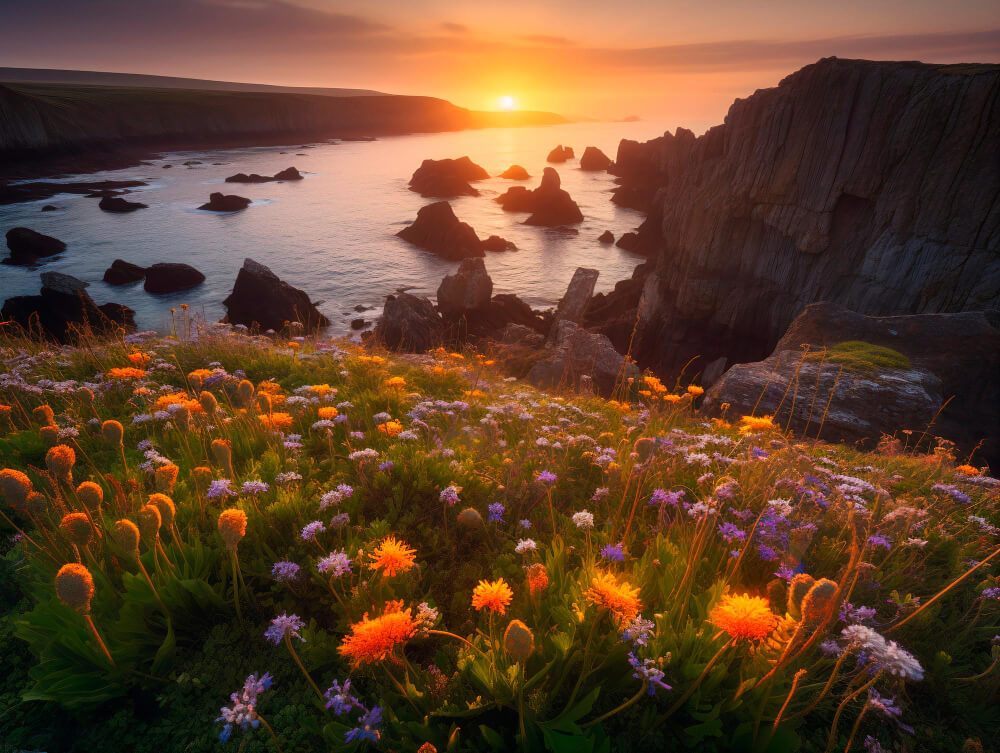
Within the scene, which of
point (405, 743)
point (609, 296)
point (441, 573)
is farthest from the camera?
point (609, 296)

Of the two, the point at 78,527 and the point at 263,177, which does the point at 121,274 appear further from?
the point at 263,177

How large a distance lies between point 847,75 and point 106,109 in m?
131

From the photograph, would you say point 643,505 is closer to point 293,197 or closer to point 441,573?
point 441,573

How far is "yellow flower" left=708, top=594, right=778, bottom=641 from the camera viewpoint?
1.66m

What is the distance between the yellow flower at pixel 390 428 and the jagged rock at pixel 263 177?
287ft

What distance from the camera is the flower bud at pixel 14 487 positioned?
7.47 feet

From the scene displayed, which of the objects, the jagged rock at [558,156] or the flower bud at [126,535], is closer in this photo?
the flower bud at [126,535]

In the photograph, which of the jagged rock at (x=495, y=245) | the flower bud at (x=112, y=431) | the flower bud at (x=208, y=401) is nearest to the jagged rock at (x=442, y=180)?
the jagged rock at (x=495, y=245)

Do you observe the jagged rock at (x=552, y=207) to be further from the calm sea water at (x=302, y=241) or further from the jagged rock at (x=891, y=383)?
the jagged rock at (x=891, y=383)

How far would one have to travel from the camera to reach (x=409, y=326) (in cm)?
2303

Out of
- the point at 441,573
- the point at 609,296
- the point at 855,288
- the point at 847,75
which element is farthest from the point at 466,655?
the point at 609,296

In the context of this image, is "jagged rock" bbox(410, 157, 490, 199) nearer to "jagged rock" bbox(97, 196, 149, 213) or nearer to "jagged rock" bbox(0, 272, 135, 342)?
"jagged rock" bbox(97, 196, 149, 213)

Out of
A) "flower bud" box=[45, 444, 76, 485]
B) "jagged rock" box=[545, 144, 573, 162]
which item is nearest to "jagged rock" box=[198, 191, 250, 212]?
"flower bud" box=[45, 444, 76, 485]

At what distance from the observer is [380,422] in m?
4.34
